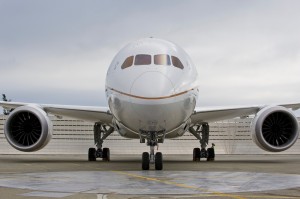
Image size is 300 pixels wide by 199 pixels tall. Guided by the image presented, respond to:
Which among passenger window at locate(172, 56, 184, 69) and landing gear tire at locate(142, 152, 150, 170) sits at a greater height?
passenger window at locate(172, 56, 184, 69)

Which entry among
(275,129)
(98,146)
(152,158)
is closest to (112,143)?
(98,146)

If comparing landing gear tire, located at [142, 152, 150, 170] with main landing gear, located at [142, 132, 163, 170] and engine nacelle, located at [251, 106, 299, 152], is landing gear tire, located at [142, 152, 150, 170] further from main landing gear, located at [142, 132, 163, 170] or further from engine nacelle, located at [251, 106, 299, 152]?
engine nacelle, located at [251, 106, 299, 152]

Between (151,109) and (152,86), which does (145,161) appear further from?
(152,86)

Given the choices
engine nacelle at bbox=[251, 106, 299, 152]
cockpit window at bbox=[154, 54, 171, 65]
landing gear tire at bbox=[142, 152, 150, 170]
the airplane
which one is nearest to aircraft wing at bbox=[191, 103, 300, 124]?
the airplane

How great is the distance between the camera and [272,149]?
1550 cm

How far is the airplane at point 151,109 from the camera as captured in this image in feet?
34.9

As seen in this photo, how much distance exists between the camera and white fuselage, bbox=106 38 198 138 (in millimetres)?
10461

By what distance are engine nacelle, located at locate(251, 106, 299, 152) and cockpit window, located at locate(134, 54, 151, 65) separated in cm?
579

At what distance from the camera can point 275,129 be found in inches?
632

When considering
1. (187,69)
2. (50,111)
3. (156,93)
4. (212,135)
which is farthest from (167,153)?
(156,93)

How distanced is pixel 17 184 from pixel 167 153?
23.4 m

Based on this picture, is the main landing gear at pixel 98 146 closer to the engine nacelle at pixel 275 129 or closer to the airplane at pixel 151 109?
the airplane at pixel 151 109

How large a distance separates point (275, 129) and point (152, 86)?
731cm

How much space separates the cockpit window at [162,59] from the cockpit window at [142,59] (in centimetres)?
18
